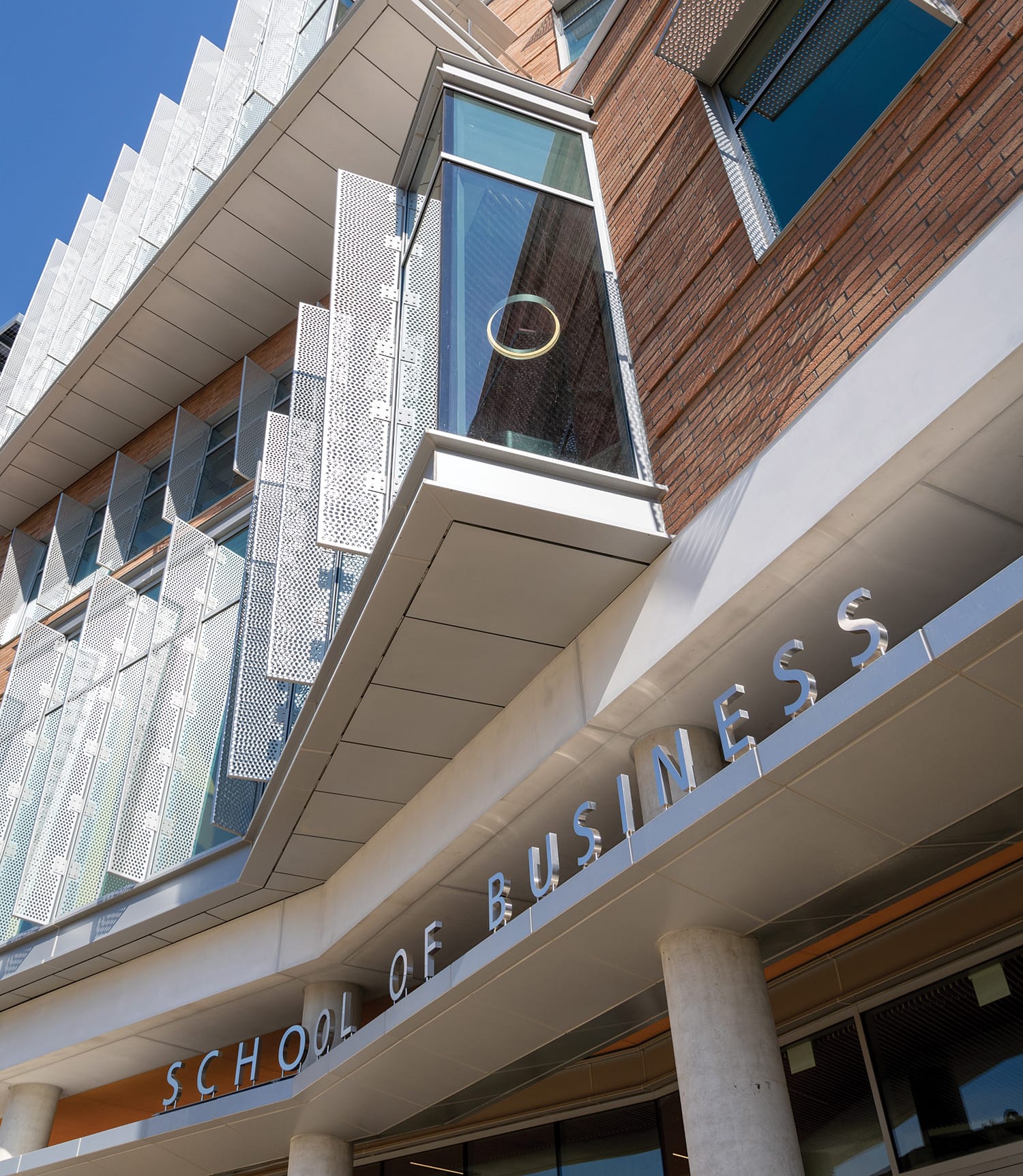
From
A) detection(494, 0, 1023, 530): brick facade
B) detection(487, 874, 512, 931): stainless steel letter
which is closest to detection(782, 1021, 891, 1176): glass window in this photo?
detection(487, 874, 512, 931): stainless steel letter

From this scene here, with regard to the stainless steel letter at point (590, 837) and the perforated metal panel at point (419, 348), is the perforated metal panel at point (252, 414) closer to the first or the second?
the perforated metal panel at point (419, 348)

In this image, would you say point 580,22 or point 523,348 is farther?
point 580,22

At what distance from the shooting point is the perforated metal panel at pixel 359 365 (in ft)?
31.5

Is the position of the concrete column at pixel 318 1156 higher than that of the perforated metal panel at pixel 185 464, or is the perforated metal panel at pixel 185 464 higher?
the perforated metal panel at pixel 185 464

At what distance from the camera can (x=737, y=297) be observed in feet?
27.0

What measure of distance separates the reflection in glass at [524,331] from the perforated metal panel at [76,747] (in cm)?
1027

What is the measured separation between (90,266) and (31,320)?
2.74 meters

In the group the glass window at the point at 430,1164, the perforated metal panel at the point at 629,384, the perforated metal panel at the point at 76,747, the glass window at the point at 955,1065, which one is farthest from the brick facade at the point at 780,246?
the perforated metal panel at the point at 76,747

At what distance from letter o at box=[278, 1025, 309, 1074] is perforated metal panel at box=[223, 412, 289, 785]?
7.39 ft

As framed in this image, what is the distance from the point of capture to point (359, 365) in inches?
421

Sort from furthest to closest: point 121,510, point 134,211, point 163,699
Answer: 1. point 134,211
2. point 121,510
3. point 163,699

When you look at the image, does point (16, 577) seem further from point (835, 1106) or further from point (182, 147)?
→ point (835, 1106)

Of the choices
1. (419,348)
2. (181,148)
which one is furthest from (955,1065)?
(181,148)

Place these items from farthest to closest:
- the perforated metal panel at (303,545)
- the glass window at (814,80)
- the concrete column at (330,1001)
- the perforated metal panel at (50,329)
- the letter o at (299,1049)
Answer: the perforated metal panel at (50,329) < the concrete column at (330,1001) < the letter o at (299,1049) < the perforated metal panel at (303,545) < the glass window at (814,80)
